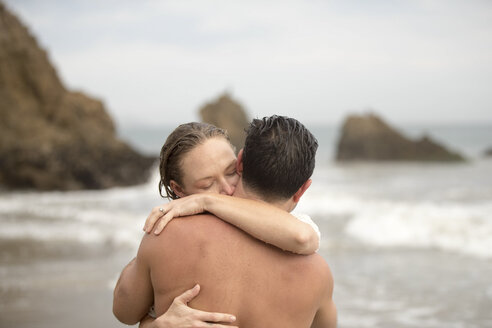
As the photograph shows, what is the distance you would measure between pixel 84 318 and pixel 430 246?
638 centimetres

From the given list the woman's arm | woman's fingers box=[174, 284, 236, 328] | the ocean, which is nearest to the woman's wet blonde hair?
the woman's arm

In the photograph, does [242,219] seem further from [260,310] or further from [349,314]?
[349,314]

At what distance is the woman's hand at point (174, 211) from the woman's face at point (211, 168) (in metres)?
0.23

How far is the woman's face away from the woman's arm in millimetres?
235

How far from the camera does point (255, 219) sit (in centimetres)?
190

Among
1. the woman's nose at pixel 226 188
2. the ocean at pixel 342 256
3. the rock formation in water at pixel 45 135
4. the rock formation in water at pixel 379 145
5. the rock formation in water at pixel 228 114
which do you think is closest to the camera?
the woman's nose at pixel 226 188

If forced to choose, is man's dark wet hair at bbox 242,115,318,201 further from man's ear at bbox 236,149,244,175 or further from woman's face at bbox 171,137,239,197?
woman's face at bbox 171,137,239,197

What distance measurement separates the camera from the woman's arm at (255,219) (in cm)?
191

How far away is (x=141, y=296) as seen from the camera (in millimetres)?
2084

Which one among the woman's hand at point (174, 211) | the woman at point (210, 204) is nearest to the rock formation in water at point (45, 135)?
the woman at point (210, 204)

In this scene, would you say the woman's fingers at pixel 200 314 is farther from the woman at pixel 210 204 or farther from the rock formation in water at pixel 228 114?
the rock formation in water at pixel 228 114

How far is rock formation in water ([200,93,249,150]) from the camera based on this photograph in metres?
36.5

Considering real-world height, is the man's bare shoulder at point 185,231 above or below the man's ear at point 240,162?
below

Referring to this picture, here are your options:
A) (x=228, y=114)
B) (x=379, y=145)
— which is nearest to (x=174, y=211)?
(x=228, y=114)
